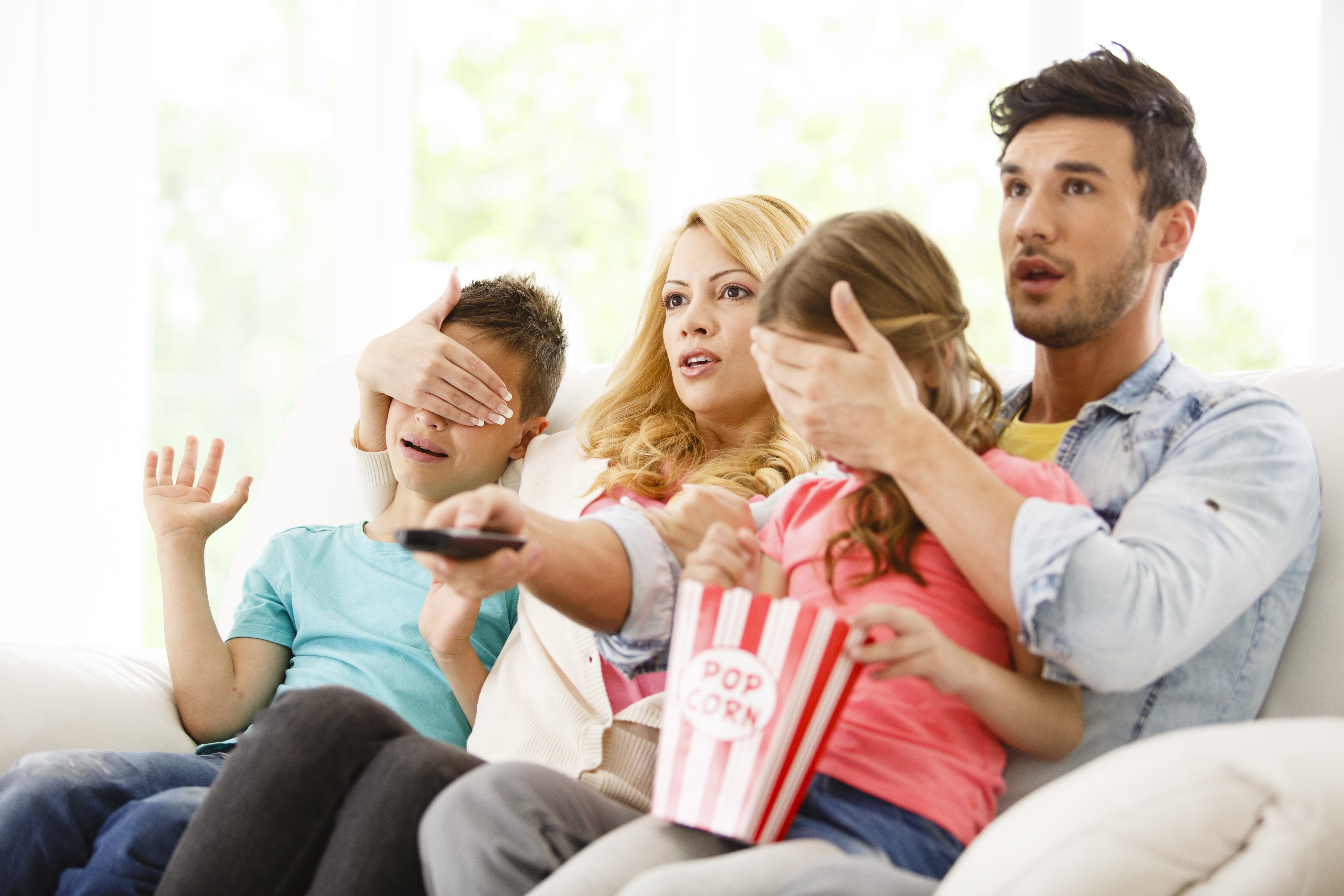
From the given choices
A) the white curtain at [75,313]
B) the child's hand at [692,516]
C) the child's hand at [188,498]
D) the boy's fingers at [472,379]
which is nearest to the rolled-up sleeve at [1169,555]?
the child's hand at [692,516]

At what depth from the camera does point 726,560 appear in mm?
912

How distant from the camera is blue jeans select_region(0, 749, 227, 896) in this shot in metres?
1.02

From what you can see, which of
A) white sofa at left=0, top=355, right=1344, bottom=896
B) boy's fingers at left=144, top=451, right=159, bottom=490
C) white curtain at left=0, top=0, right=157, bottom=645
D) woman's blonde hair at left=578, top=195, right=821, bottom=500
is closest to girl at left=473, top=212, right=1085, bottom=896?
white sofa at left=0, top=355, right=1344, bottom=896

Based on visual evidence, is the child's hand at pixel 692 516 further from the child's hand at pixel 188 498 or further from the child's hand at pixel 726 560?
the child's hand at pixel 188 498

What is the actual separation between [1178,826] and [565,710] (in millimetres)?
700

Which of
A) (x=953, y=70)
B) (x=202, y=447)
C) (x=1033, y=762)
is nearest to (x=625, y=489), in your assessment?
(x=1033, y=762)

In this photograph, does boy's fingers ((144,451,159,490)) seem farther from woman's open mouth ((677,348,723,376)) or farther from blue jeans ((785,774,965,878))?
blue jeans ((785,774,965,878))

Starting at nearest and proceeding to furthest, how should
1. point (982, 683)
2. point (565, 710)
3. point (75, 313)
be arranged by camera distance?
point (982, 683) < point (565, 710) < point (75, 313)

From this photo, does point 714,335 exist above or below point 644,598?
above

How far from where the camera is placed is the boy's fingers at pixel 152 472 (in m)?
1.50

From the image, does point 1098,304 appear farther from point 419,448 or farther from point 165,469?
point 165,469

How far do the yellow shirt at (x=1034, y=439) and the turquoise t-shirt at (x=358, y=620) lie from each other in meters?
A: 0.64

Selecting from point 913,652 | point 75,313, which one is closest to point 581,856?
point 913,652

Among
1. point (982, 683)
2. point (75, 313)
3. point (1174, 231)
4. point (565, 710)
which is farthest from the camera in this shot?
point (75, 313)
